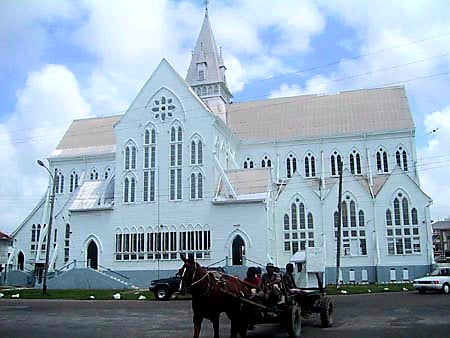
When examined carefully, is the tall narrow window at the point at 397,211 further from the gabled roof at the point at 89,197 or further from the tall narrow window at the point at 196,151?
the gabled roof at the point at 89,197

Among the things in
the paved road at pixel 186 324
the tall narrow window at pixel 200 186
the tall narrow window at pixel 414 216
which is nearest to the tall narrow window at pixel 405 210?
the tall narrow window at pixel 414 216

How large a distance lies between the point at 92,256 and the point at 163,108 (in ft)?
52.0

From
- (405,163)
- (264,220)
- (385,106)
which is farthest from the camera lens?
(385,106)

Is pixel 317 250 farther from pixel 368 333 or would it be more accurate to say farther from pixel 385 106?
pixel 385 106

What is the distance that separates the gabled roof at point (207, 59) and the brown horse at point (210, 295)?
167 ft

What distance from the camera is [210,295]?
10.5 metres

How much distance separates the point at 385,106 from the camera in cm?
5756

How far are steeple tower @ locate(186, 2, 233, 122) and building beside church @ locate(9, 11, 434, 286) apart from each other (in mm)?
7136

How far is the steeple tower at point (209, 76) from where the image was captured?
6050cm

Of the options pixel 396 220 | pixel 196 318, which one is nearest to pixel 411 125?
pixel 396 220

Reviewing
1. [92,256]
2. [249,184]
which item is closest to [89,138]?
[92,256]

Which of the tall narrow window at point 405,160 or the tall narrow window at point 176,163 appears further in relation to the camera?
the tall narrow window at point 405,160

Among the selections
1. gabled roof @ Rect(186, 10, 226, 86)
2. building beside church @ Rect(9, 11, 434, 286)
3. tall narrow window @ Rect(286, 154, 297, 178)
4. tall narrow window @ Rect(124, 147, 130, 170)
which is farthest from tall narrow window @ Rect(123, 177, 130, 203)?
tall narrow window @ Rect(286, 154, 297, 178)

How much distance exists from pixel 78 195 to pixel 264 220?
19256 mm
